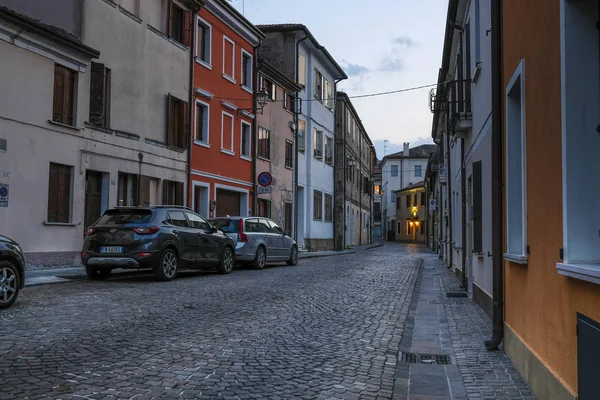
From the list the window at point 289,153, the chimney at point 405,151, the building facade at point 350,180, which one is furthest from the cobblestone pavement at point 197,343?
the chimney at point 405,151

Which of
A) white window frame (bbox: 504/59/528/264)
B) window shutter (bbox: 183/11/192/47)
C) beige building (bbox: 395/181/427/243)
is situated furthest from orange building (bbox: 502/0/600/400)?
beige building (bbox: 395/181/427/243)

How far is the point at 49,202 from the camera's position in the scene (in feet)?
50.5

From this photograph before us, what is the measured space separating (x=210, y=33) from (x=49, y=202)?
447 inches

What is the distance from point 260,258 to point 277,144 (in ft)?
44.6

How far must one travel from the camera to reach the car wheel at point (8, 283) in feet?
27.5

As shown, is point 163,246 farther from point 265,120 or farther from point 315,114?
point 315,114

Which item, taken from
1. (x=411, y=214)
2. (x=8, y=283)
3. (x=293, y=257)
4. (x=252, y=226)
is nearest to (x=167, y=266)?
(x=8, y=283)

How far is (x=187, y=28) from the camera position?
2233 cm

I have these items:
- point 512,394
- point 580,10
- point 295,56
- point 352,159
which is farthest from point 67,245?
point 352,159

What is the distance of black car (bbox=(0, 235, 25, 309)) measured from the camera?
838 cm

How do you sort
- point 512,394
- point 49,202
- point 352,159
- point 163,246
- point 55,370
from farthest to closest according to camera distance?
point 352,159
point 49,202
point 163,246
point 55,370
point 512,394

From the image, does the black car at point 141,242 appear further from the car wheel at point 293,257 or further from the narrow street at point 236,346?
the car wheel at point 293,257

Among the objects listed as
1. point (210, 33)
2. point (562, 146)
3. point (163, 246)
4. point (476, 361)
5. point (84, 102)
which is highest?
point (210, 33)

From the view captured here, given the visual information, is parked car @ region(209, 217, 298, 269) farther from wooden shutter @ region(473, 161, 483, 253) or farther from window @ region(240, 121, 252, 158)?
wooden shutter @ region(473, 161, 483, 253)
